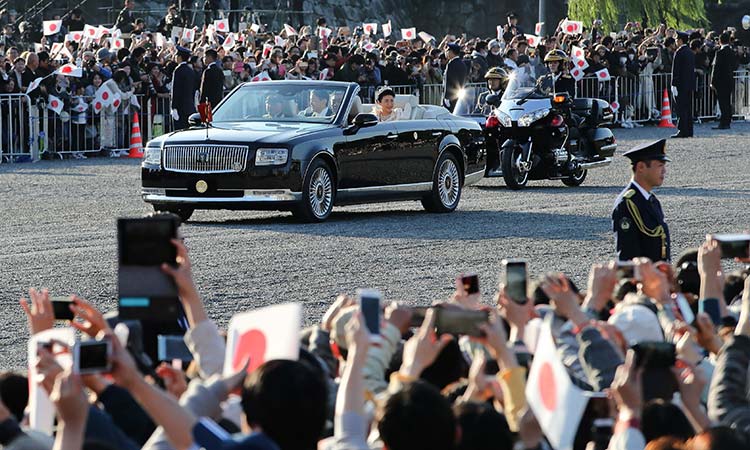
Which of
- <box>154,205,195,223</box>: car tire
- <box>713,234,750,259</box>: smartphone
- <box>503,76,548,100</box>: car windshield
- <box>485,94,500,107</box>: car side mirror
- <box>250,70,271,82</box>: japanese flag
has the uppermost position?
<box>250,70,271,82</box>: japanese flag

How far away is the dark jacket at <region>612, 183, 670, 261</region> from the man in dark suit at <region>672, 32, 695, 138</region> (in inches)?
816

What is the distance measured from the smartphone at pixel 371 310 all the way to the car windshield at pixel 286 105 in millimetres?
13099

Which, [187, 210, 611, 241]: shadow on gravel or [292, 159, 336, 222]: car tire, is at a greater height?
[292, 159, 336, 222]: car tire

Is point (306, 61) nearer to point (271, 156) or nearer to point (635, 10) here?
point (271, 156)

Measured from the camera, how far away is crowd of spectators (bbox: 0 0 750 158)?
27266mm

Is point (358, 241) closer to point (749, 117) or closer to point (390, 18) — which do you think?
point (749, 117)

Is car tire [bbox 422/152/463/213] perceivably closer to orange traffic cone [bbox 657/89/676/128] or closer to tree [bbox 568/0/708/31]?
orange traffic cone [bbox 657/89/676/128]

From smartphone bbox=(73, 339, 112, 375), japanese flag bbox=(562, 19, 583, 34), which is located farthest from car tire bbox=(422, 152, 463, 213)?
japanese flag bbox=(562, 19, 583, 34)

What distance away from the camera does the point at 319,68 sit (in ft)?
106

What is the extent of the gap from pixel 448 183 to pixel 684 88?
12907 millimetres

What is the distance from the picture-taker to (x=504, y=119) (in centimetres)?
2158

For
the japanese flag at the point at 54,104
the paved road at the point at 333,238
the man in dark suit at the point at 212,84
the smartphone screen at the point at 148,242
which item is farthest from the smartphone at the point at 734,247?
the japanese flag at the point at 54,104

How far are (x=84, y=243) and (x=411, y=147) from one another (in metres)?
4.56

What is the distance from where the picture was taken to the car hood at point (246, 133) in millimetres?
17047
